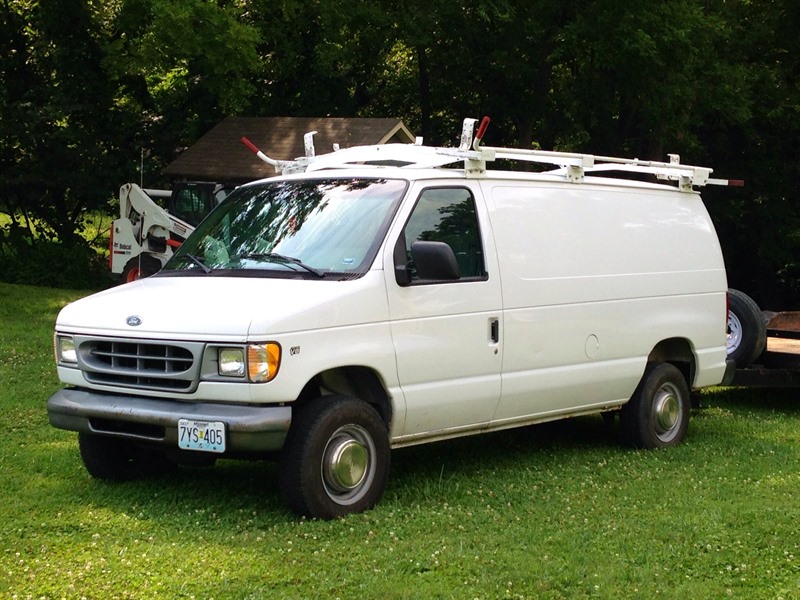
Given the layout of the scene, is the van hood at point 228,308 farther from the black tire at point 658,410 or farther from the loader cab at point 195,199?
the loader cab at point 195,199

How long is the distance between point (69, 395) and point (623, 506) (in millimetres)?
3449

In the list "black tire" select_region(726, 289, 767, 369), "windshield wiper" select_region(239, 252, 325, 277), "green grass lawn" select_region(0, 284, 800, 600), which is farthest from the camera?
"black tire" select_region(726, 289, 767, 369)

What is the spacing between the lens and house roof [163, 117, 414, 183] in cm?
2512

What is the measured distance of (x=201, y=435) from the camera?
6621 mm

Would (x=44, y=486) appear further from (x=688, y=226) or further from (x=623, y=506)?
(x=688, y=226)

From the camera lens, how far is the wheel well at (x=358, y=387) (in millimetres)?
7262

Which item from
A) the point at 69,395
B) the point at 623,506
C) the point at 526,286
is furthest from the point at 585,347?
the point at 69,395

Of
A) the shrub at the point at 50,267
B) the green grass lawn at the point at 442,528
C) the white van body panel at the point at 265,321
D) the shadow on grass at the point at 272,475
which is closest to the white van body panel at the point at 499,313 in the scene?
the white van body panel at the point at 265,321

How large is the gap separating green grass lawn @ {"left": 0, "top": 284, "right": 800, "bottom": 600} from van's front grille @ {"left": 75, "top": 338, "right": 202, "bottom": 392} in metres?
0.76

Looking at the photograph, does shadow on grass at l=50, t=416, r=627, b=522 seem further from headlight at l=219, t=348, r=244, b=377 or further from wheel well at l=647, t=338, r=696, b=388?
headlight at l=219, t=348, r=244, b=377

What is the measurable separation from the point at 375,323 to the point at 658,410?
3.28 metres

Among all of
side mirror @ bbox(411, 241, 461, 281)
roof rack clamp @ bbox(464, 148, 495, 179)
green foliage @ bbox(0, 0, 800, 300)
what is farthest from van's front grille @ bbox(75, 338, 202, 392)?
green foliage @ bbox(0, 0, 800, 300)

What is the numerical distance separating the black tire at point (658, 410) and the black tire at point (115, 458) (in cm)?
363

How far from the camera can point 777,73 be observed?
28875mm
